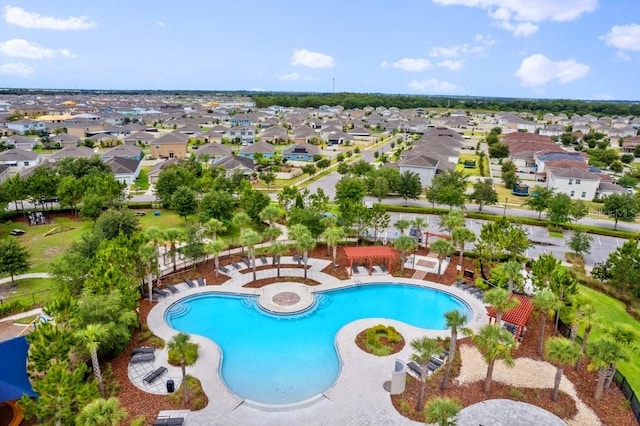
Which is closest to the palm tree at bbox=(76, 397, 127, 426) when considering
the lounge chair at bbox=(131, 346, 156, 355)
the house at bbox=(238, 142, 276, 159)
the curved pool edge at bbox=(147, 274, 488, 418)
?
the curved pool edge at bbox=(147, 274, 488, 418)

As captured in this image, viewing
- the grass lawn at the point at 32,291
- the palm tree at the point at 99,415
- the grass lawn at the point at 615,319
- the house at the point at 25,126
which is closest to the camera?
the palm tree at the point at 99,415

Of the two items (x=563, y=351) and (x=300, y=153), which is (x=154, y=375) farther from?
(x=300, y=153)

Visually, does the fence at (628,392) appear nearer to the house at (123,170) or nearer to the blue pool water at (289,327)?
the blue pool water at (289,327)

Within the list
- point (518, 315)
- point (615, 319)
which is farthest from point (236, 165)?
point (615, 319)

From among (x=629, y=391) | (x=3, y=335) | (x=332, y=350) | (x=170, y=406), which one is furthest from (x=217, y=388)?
(x=629, y=391)

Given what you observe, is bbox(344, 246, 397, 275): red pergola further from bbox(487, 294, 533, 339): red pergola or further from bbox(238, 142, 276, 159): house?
bbox(238, 142, 276, 159): house

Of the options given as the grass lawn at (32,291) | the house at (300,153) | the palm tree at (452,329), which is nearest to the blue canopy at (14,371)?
the grass lawn at (32,291)

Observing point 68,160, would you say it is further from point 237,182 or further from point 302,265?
point 302,265
